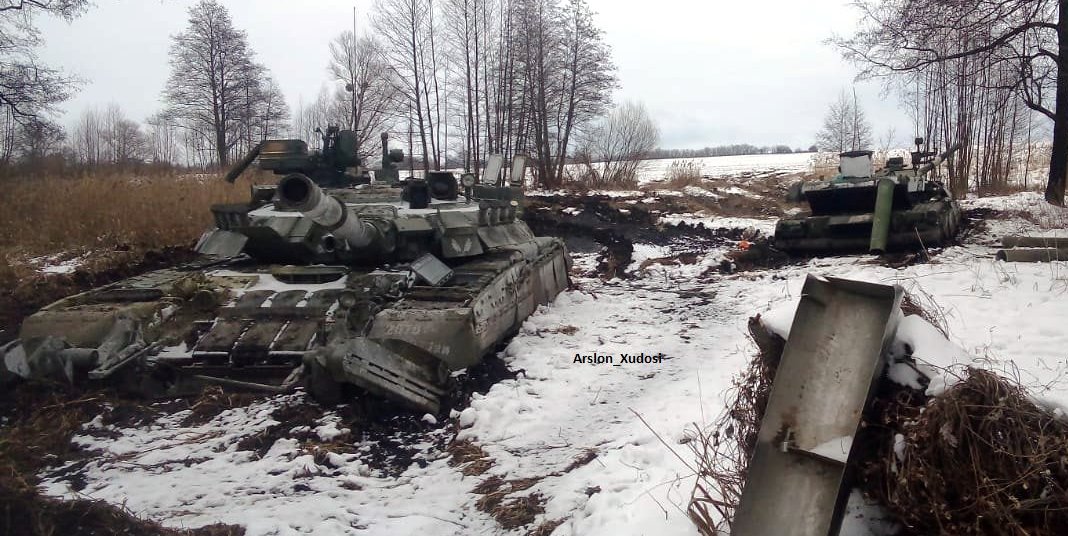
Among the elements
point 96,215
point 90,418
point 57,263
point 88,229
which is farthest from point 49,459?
point 96,215

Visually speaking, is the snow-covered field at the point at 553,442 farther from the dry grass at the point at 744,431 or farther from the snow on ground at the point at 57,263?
the snow on ground at the point at 57,263

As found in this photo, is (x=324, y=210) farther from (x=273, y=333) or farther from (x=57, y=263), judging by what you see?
(x=57, y=263)

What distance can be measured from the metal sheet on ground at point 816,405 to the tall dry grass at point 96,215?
1191cm

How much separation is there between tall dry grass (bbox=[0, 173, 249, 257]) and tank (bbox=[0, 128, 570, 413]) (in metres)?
5.84

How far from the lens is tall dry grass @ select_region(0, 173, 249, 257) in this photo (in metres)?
12.2

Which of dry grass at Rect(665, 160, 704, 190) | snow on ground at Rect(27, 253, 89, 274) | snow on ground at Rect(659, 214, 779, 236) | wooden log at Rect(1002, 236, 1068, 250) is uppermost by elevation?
dry grass at Rect(665, 160, 704, 190)

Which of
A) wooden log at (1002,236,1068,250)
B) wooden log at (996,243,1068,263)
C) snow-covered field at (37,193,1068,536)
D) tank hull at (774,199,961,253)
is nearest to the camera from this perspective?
snow-covered field at (37,193,1068,536)

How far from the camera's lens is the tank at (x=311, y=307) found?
5.36 meters

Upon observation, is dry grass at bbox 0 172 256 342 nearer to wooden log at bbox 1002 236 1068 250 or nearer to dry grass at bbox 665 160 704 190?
wooden log at bbox 1002 236 1068 250

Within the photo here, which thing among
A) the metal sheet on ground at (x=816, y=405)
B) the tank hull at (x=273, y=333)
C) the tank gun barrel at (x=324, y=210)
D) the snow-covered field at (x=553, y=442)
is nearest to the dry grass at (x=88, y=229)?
the tank hull at (x=273, y=333)

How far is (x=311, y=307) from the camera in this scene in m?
6.08

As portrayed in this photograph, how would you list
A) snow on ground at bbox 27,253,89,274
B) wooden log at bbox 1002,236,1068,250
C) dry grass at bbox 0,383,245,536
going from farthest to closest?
snow on ground at bbox 27,253,89,274
wooden log at bbox 1002,236,1068,250
dry grass at bbox 0,383,245,536

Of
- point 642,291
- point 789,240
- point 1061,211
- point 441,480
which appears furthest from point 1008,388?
point 1061,211

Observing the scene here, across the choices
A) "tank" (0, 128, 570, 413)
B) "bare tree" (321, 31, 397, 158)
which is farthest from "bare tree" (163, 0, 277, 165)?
"tank" (0, 128, 570, 413)
